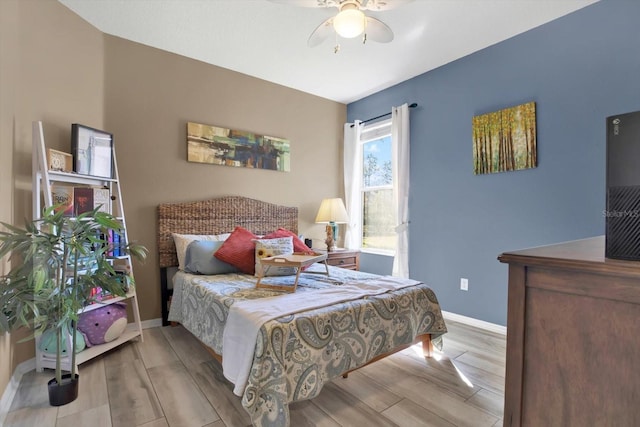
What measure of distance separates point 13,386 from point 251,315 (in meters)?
1.61

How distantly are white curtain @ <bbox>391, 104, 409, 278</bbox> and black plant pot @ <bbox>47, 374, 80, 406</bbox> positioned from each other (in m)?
2.94

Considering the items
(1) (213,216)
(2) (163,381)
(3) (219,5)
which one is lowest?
(2) (163,381)

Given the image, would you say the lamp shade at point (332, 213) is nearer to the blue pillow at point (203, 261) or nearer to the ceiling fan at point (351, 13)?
the blue pillow at point (203, 261)

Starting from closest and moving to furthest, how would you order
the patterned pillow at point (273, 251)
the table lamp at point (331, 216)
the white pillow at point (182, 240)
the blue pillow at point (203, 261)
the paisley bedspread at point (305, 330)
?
the paisley bedspread at point (305, 330) → the patterned pillow at point (273, 251) → the blue pillow at point (203, 261) → the white pillow at point (182, 240) → the table lamp at point (331, 216)

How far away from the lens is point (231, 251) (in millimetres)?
2768

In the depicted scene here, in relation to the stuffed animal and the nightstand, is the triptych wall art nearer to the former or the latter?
the nightstand

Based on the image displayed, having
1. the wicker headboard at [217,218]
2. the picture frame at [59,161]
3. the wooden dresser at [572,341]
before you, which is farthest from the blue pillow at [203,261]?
the wooden dresser at [572,341]

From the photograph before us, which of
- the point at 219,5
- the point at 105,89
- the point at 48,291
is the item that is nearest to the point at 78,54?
the point at 105,89

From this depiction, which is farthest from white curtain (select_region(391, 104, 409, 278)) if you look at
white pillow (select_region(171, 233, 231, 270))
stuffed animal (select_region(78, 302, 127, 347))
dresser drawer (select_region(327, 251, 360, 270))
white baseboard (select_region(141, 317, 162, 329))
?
stuffed animal (select_region(78, 302, 127, 347))

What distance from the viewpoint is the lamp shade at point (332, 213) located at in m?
3.78

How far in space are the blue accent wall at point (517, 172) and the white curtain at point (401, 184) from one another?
91mm

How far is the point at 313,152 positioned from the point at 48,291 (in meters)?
3.11

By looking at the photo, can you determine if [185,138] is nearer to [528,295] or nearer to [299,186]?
[299,186]

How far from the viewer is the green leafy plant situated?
5.05 ft
